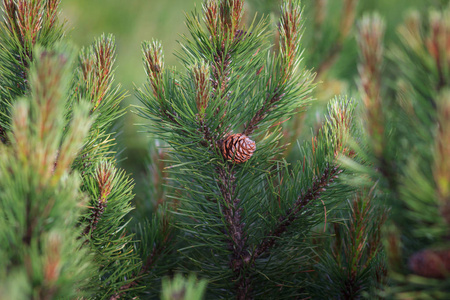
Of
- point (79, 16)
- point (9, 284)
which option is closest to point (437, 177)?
point (9, 284)

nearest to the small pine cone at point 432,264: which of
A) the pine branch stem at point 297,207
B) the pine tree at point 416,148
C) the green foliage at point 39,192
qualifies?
the pine tree at point 416,148

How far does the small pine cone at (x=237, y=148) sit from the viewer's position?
492mm

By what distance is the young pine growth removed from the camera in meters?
0.50

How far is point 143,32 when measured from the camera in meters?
1.67

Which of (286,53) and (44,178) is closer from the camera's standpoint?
(44,178)

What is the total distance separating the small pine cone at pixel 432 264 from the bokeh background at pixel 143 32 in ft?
1.76

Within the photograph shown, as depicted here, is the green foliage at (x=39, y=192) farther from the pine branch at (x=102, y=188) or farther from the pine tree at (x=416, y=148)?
the pine tree at (x=416, y=148)

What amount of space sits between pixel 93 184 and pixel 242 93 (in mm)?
232

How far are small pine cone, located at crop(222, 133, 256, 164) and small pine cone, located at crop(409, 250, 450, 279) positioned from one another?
23cm

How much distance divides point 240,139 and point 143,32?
4.32ft

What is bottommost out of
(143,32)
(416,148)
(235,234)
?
(235,234)

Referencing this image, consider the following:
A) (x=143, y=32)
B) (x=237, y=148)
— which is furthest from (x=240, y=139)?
(x=143, y=32)

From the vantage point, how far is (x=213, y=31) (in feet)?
1.62

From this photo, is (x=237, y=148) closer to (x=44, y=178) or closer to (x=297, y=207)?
(x=297, y=207)
